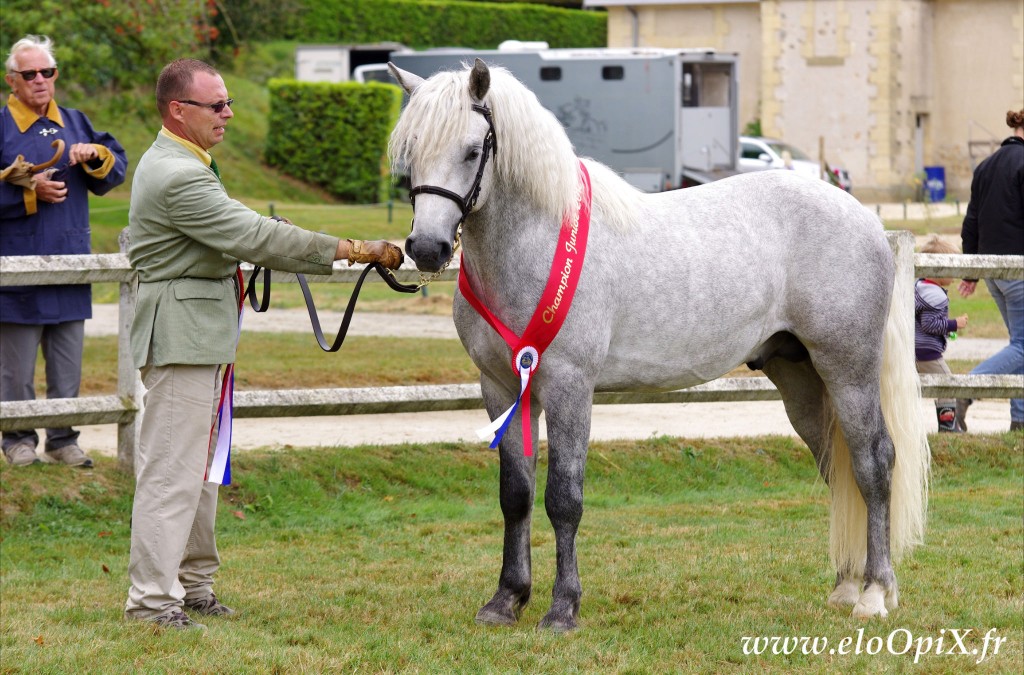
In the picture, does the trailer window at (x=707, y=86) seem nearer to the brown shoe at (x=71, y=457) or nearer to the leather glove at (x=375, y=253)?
the brown shoe at (x=71, y=457)

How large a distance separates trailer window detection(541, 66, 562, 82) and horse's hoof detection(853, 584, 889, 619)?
78.5 ft

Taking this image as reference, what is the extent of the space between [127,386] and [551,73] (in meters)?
22.5

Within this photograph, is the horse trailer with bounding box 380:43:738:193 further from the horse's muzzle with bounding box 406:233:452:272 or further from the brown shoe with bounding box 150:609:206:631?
the horse's muzzle with bounding box 406:233:452:272

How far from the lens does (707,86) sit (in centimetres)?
2788

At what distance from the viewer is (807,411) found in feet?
18.4

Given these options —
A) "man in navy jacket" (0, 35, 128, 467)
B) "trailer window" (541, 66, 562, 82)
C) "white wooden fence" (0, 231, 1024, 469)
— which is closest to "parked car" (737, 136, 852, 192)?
"trailer window" (541, 66, 562, 82)

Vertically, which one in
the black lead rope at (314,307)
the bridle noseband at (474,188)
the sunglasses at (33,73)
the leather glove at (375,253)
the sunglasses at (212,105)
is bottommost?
the black lead rope at (314,307)

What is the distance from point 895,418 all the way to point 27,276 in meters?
4.35

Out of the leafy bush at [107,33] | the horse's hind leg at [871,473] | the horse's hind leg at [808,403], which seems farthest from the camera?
the leafy bush at [107,33]

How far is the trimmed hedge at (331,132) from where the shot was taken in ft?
92.7

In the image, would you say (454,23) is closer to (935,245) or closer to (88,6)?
(88,6)

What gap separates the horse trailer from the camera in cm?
2669

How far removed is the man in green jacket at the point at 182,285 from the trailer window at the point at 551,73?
23.9m

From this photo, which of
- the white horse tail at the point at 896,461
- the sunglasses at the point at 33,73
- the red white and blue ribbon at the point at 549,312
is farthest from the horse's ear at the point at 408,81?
the sunglasses at the point at 33,73
